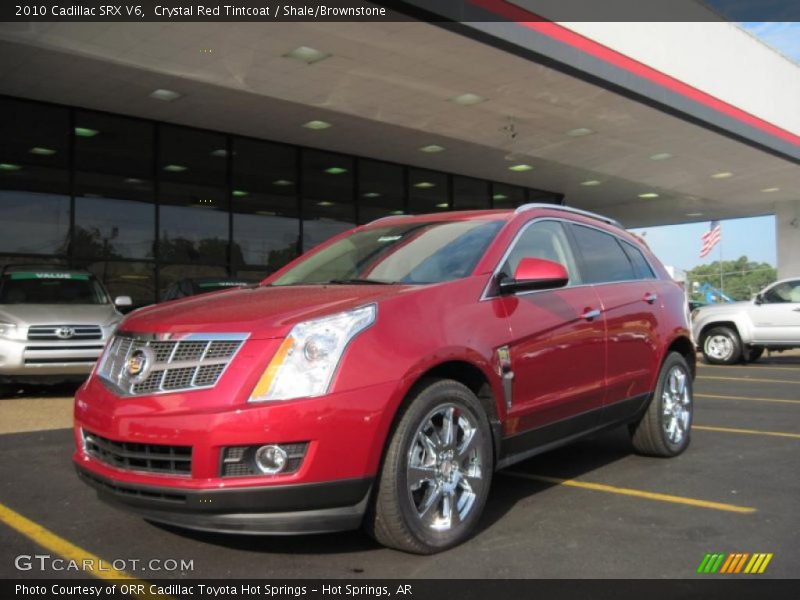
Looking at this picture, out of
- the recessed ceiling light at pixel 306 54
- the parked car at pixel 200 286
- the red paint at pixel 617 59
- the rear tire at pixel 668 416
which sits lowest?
the rear tire at pixel 668 416

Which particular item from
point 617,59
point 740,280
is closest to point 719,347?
point 617,59

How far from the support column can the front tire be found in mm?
24445

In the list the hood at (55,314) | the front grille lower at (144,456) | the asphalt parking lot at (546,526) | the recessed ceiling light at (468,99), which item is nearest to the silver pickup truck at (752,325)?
the recessed ceiling light at (468,99)

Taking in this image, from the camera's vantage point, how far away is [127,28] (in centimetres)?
925

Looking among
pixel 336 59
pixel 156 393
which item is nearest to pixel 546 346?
pixel 156 393

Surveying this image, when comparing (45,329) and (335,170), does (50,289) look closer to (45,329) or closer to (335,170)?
(45,329)

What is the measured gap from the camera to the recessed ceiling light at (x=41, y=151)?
1320 cm

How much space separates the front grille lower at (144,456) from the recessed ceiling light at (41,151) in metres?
11.4

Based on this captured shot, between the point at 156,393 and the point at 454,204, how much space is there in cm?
1782

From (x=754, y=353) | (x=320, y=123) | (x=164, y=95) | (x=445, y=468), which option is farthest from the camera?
(x=754, y=353)

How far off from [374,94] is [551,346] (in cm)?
890

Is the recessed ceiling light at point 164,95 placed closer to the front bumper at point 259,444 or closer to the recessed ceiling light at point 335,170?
the recessed ceiling light at point 335,170

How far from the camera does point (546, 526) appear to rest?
3990mm

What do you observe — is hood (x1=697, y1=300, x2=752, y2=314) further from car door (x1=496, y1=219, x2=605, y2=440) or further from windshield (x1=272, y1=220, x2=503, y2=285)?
windshield (x1=272, y1=220, x2=503, y2=285)
